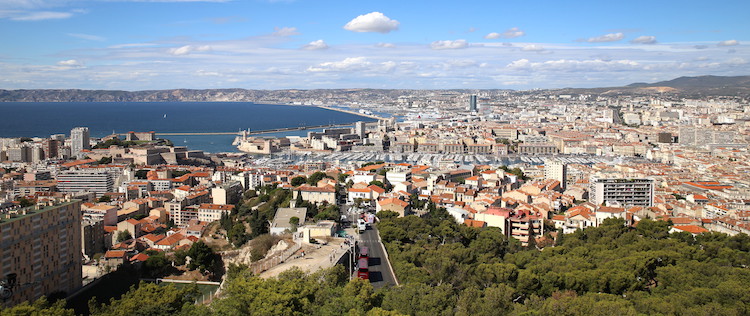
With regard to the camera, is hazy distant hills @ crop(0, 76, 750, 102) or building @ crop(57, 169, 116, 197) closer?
building @ crop(57, 169, 116, 197)

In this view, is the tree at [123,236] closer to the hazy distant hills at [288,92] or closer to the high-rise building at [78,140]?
the high-rise building at [78,140]

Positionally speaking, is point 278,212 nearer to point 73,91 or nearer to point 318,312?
point 318,312

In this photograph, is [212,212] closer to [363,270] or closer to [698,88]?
[363,270]

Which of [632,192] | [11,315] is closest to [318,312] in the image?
[11,315]

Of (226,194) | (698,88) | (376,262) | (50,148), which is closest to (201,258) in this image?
(376,262)

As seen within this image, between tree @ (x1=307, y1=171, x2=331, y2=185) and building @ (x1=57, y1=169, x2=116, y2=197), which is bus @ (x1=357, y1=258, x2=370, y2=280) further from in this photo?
building @ (x1=57, y1=169, x2=116, y2=197)

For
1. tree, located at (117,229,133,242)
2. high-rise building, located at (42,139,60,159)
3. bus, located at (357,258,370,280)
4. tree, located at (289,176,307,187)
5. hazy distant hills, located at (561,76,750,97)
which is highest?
hazy distant hills, located at (561,76,750,97)

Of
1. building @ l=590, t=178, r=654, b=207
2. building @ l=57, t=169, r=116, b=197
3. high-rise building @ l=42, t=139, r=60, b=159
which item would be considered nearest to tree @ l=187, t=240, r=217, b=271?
building @ l=57, t=169, r=116, b=197

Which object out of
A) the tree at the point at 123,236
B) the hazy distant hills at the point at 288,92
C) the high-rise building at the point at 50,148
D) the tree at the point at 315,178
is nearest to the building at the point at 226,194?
the tree at the point at 315,178
